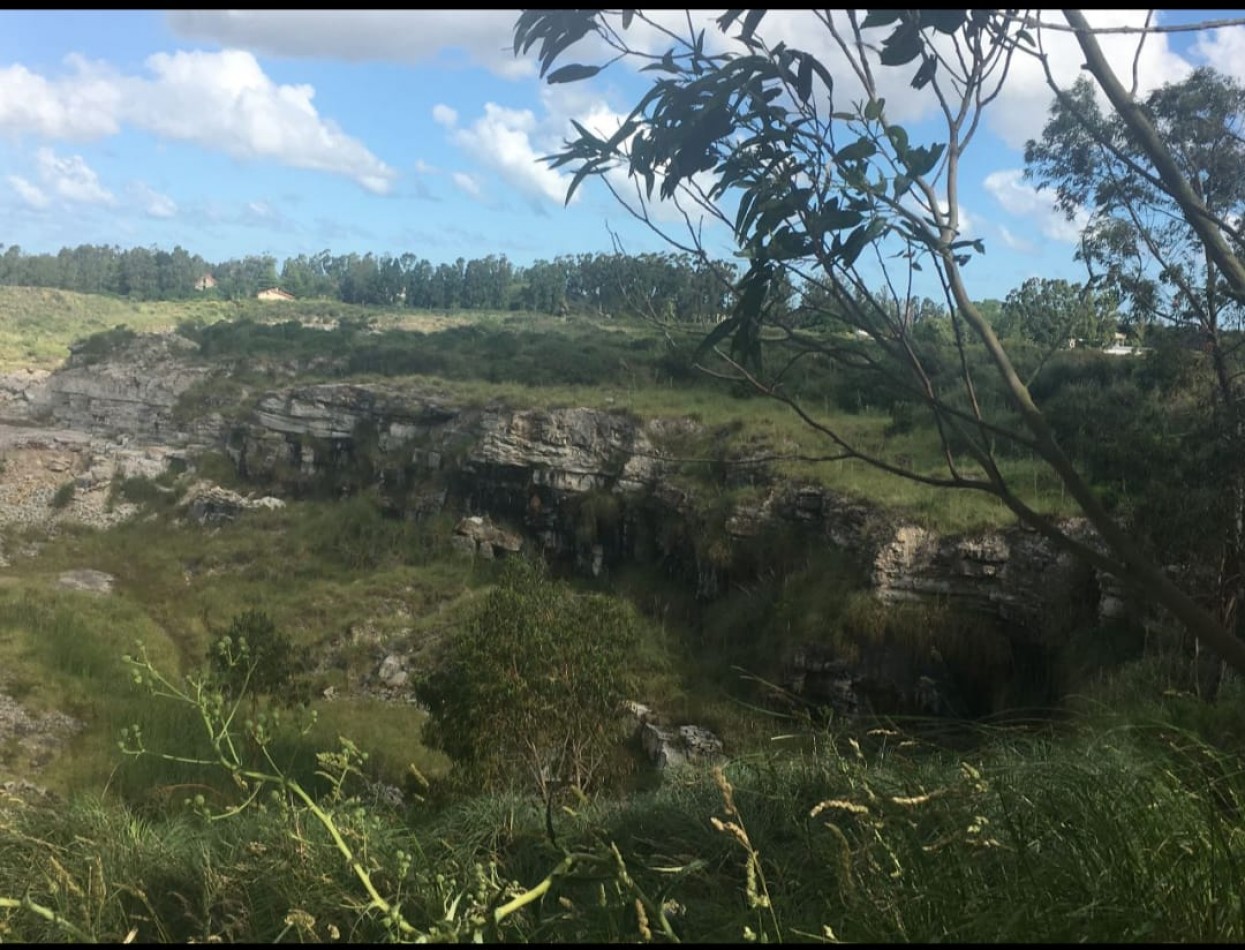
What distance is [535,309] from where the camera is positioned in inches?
1617

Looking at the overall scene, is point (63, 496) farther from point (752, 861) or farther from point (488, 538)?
point (752, 861)

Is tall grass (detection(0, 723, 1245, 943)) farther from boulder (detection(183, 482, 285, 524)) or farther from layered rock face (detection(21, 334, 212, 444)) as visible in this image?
layered rock face (detection(21, 334, 212, 444))

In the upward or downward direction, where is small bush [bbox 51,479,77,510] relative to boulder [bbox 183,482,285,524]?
downward

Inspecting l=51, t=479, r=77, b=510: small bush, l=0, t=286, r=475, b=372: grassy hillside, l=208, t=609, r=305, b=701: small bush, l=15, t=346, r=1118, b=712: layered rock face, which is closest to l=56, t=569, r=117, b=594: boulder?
l=51, t=479, r=77, b=510: small bush

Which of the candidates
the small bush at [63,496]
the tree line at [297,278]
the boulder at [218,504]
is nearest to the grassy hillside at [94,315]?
the tree line at [297,278]

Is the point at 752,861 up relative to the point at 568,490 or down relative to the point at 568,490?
up

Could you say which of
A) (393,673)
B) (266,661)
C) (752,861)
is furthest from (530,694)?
(752,861)

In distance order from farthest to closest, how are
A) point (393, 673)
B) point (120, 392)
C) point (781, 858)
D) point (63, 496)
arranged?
point (120, 392)
point (63, 496)
point (393, 673)
point (781, 858)

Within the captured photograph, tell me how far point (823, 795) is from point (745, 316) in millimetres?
1135

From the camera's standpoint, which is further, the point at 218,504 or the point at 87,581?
the point at 218,504

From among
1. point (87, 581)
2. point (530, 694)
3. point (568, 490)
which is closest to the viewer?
point (530, 694)

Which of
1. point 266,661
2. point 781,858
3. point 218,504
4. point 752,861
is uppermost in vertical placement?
point 752,861

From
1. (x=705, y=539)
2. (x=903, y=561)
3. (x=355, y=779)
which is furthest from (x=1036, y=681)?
(x=355, y=779)

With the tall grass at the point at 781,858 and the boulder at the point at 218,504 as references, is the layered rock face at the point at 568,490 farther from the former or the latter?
the tall grass at the point at 781,858
